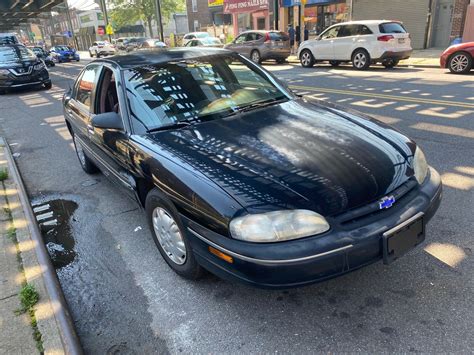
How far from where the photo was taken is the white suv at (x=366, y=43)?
1308cm

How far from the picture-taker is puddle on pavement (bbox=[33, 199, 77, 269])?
136 inches

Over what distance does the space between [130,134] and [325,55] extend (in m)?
13.5

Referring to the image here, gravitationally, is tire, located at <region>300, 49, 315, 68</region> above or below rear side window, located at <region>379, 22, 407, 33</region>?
below

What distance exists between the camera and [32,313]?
2.49 metres

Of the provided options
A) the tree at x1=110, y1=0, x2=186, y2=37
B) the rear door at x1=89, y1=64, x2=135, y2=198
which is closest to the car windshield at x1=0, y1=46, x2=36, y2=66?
the rear door at x1=89, y1=64, x2=135, y2=198

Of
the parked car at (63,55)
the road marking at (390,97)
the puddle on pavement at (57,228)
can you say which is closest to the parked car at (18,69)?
the road marking at (390,97)

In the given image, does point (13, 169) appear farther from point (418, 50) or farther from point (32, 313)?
point (418, 50)

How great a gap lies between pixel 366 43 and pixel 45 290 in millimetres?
13367

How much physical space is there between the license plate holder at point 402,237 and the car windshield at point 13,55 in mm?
14852

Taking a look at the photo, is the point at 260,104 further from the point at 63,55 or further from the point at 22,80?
the point at 63,55

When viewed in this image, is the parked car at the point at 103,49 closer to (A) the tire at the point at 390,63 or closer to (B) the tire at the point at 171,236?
(A) the tire at the point at 390,63

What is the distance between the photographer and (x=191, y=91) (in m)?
3.28

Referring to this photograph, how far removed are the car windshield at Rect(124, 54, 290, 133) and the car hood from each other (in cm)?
Result: 18

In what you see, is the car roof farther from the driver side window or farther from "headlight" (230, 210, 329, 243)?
the driver side window
